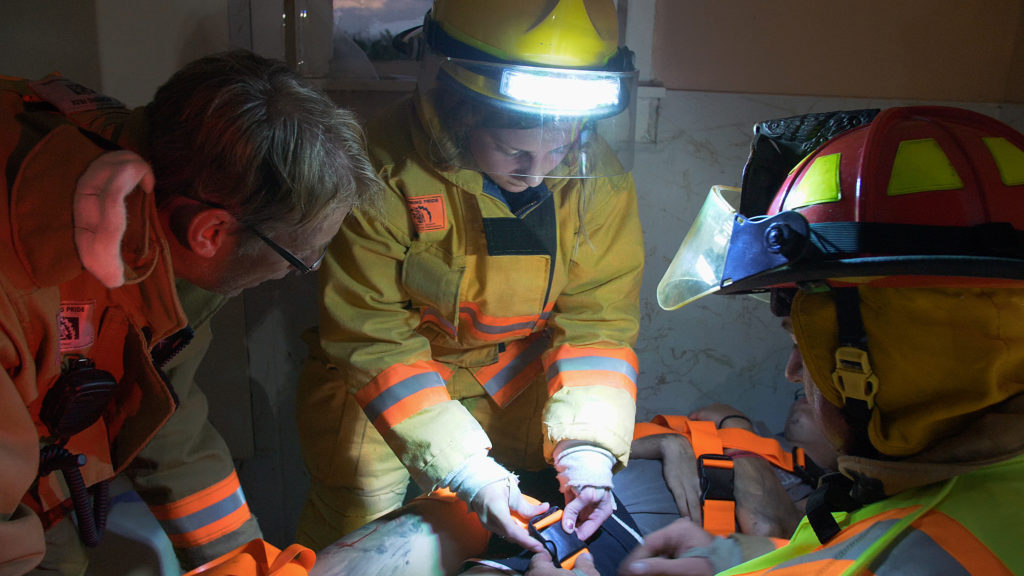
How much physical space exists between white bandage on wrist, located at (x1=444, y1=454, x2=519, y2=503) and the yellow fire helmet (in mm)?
760

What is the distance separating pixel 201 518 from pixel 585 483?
1012 mm

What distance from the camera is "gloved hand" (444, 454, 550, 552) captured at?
1.71 meters

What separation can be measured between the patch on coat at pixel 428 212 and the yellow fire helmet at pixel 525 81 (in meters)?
0.11

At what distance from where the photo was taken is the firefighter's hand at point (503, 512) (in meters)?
1.71

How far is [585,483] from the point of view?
186cm

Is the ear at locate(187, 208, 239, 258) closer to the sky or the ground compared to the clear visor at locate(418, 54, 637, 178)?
closer to the ground

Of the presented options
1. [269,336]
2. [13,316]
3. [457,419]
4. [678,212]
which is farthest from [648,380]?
[13,316]

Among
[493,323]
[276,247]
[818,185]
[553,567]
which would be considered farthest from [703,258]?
[276,247]

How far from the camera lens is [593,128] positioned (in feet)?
6.39

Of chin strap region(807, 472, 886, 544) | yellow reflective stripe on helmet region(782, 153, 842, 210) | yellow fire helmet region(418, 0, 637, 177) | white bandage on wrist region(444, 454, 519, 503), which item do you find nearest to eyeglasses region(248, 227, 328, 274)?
yellow fire helmet region(418, 0, 637, 177)

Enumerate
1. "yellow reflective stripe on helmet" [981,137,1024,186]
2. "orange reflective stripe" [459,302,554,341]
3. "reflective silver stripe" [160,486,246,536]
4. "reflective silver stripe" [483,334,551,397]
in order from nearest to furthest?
"yellow reflective stripe on helmet" [981,137,1024,186]
"reflective silver stripe" [160,486,246,536]
"orange reflective stripe" [459,302,554,341]
"reflective silver stripe" [483,334,551,397]

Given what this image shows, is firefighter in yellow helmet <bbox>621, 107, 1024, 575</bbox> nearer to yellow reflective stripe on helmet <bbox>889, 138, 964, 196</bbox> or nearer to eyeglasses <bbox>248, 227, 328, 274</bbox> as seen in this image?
yellow reflective stripe on helmet <bbox>889, 138, 964, 196</bbox>

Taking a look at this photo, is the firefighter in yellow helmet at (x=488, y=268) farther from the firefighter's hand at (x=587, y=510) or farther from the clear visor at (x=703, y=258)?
the clear visor at (x=703, y=258)

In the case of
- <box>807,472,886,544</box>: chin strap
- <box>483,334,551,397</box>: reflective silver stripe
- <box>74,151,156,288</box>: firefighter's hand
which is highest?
<box>74,151,156,288</box>: firefighter's hand
